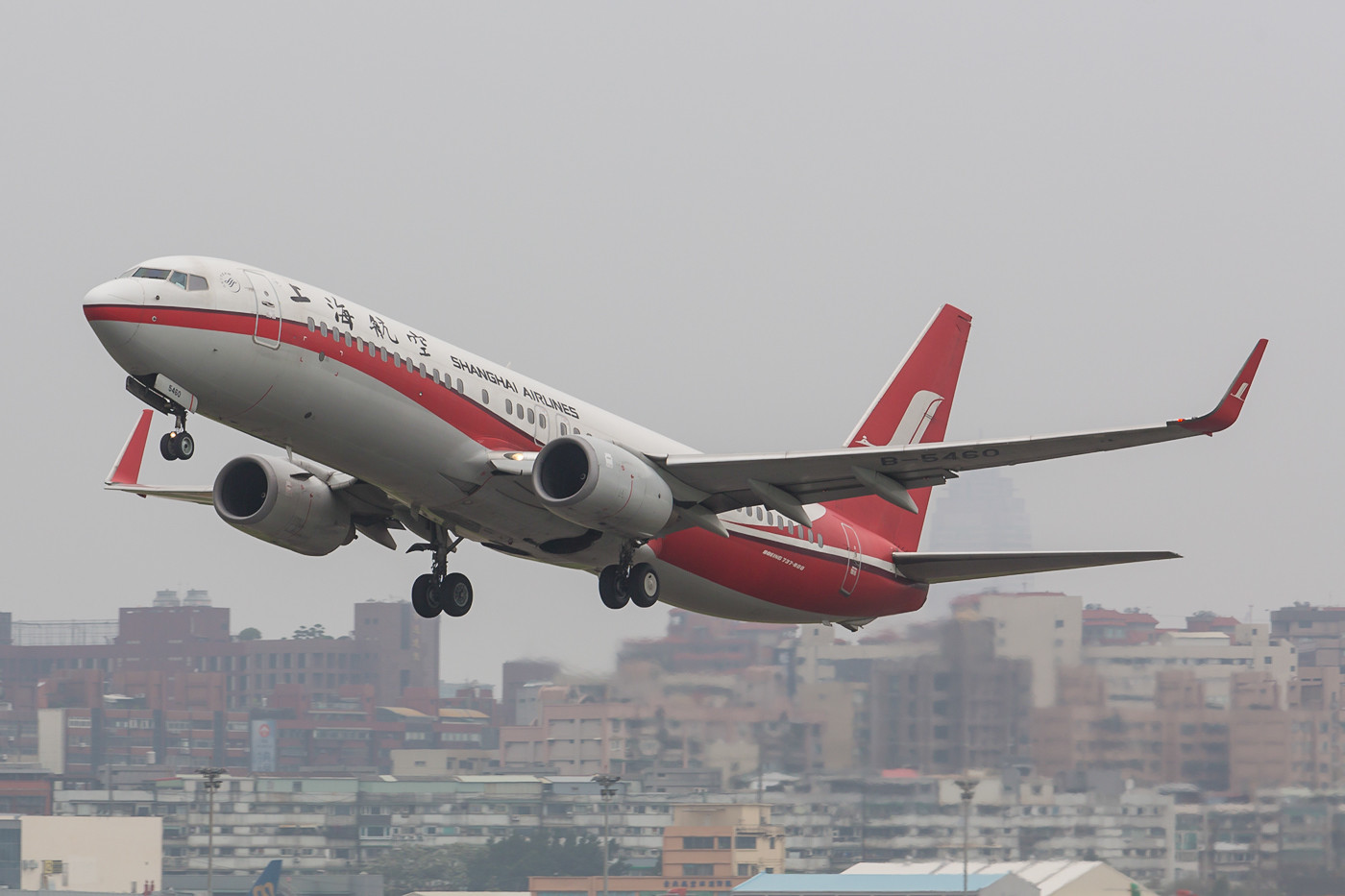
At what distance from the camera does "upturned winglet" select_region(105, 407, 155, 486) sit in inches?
1277

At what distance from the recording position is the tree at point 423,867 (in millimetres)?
55188

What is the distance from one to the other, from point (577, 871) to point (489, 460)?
31.6 m

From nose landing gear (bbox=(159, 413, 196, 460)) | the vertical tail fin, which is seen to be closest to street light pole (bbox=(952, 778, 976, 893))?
the vertical tail fin

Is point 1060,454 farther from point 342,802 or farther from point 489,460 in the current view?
point 342,802

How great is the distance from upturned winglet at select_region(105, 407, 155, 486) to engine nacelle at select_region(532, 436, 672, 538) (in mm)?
11233

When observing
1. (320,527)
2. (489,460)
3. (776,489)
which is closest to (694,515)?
(776,489)

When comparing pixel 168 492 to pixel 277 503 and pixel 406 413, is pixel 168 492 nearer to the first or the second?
pixel 277 503

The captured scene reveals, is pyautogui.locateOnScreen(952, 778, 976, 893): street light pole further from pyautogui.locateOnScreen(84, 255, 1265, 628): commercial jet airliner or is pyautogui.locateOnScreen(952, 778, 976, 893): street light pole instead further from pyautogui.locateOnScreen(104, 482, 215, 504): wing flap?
pyautogui.locateOnScreen(104, 482, 215, 504): wing flap

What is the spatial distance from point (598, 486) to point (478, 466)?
197 cm

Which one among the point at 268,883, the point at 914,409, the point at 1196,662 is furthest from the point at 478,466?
the point at 268,883

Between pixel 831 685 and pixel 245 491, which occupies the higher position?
pixel 245 491

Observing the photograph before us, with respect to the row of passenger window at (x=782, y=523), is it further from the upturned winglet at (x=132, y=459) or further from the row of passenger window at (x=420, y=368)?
the upturned winglet at (x=132, y=459)

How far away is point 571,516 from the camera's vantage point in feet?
82.4

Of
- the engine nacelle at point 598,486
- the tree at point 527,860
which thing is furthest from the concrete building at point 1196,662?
the engine nacelle at point 598,486
